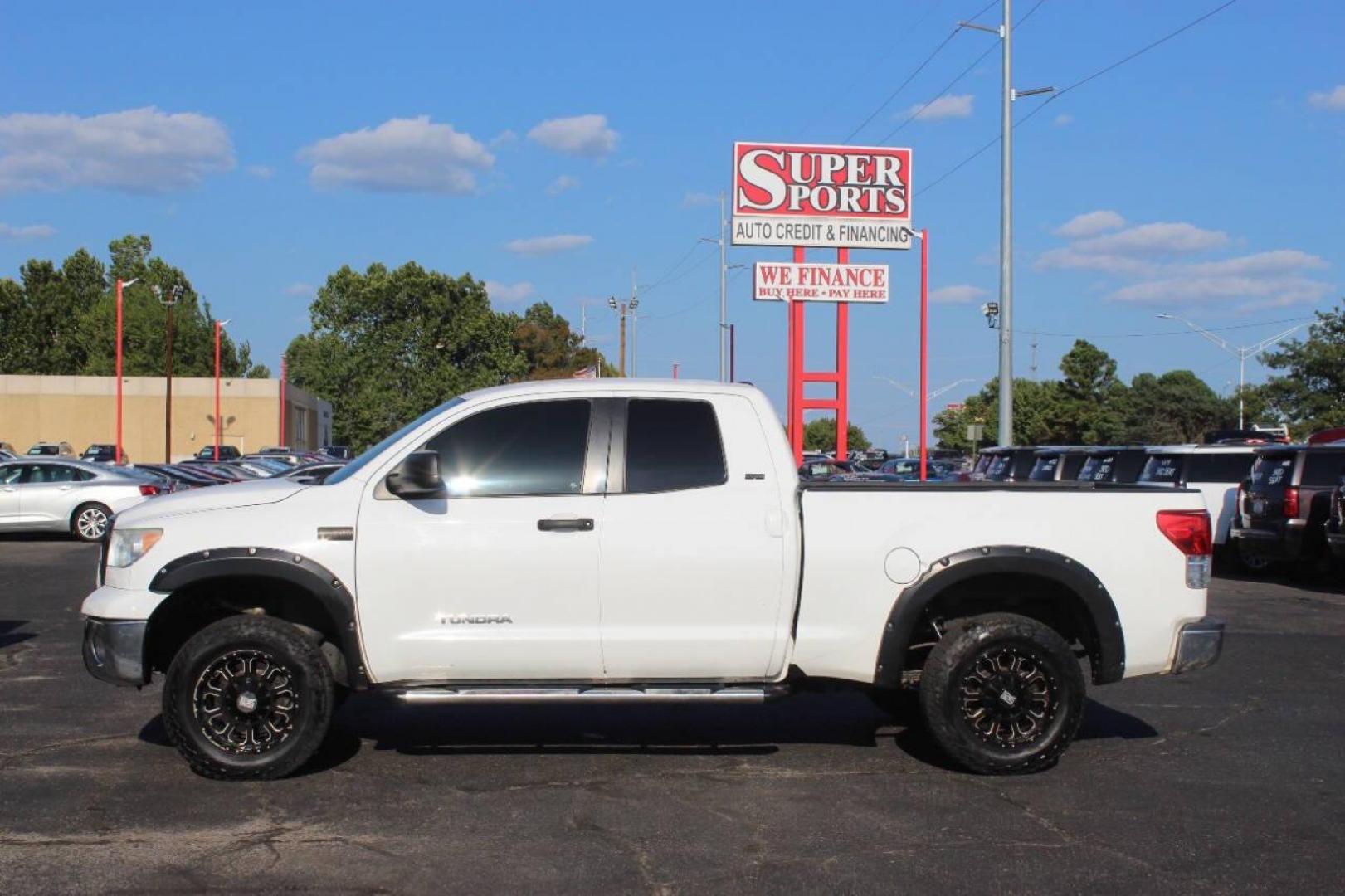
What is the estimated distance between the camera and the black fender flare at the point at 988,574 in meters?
6.74

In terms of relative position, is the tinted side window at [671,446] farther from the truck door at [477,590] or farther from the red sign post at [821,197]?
the red sign post at [821,197]

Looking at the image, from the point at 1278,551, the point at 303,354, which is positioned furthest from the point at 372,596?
the point at 303,354

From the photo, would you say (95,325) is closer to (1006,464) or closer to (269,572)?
(1006,464)

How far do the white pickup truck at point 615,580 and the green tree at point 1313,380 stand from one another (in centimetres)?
4832

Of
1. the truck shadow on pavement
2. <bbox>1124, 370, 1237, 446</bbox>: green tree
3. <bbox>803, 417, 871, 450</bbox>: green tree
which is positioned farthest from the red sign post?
<bbox>803, 417, 871, 450</bbox>: green tree

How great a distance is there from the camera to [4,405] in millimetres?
72688

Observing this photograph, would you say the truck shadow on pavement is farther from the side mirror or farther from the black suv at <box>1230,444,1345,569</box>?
the black suv at <box>1230,444,1345,569</box>

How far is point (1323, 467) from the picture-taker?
56.9 ft

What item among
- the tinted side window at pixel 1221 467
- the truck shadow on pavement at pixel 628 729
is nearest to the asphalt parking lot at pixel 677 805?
the truck shadow on pavement at pixel 628 729

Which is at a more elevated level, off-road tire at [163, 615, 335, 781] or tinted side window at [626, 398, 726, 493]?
tinted side window at [626, 398, 726, 493]

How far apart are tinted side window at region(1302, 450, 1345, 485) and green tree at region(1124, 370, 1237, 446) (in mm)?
59680

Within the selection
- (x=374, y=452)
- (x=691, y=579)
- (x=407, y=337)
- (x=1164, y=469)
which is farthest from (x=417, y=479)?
(x=407, y=337)

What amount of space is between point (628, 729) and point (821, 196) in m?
33.2

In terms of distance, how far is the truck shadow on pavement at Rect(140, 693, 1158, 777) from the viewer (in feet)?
24.3
